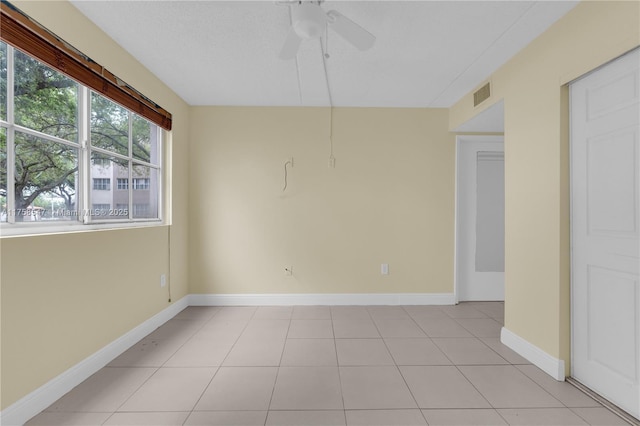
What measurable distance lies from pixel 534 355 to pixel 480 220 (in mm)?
1873

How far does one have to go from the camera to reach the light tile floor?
1.59 metres

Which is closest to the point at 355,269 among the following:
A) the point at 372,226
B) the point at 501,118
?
the point at 372,226

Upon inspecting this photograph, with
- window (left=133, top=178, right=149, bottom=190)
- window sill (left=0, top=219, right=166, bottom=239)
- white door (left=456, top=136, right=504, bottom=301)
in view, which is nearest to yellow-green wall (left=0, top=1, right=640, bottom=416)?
window sill (left=0, top=219, right=166, bottom=239)

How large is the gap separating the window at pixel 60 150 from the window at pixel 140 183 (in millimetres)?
16

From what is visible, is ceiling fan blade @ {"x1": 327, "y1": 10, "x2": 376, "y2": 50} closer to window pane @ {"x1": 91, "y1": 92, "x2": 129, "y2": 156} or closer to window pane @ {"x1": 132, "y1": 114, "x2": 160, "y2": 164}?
window pane @ {"x1": 91, "y1": 92, "x2": 129, "y2": 156}

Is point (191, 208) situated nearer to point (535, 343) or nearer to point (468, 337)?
point (468, 337)

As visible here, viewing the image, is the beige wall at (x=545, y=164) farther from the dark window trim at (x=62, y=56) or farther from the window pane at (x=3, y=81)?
the window pane at (x=3, y=81)

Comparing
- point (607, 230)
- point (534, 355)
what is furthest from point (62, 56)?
point (534, 355)

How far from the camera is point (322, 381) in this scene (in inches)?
75.3

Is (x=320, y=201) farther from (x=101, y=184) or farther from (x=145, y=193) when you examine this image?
(x=101, y=184)

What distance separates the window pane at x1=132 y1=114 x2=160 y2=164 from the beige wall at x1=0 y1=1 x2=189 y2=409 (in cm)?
27

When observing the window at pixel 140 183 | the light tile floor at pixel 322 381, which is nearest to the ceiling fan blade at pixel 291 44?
the window at pixel 140 183

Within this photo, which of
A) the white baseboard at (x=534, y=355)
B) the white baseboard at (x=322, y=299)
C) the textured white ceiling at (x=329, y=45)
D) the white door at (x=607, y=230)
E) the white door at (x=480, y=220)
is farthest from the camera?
the white door at (x=480, y=220)

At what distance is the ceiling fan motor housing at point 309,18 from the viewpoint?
1.54 metres
